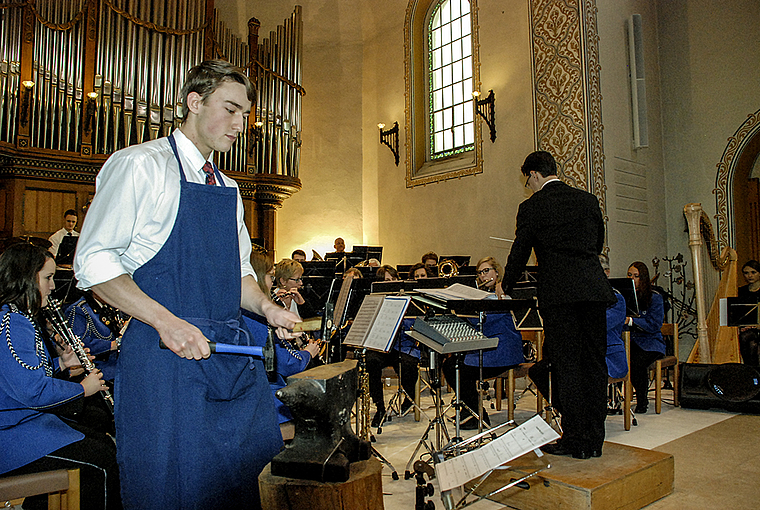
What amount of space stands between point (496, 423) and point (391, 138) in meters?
6.96

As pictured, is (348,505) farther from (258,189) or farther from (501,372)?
(258,189)

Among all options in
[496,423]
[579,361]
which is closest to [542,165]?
[579,361]

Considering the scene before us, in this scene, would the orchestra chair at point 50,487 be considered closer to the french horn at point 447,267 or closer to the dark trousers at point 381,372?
the dark trousers at point 381,372

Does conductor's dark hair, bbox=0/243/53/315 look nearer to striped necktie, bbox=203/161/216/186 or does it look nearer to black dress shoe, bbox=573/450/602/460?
striped necktie, bbox=203/161/216/186

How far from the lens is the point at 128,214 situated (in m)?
1.20

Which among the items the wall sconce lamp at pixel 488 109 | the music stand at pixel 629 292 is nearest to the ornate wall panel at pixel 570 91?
the wall sconce lamp at pixel 488 109

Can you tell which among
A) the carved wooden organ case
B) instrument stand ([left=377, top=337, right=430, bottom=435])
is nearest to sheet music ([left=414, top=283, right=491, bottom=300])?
instrument stand ([left=377, top=337, right=430, bottom=435])

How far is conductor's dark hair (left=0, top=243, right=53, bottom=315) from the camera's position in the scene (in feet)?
7.45

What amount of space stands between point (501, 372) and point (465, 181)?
5.04 metres

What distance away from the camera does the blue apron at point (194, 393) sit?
46.1 inches

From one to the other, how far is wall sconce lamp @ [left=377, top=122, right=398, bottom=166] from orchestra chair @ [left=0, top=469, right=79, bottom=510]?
881 cm

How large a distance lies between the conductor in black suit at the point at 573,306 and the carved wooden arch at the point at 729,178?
5511mm

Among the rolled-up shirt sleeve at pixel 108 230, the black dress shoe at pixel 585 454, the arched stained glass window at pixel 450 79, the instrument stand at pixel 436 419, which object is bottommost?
the black dress shoe at pixel 585 454

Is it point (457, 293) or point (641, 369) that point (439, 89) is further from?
point (457, 293)
